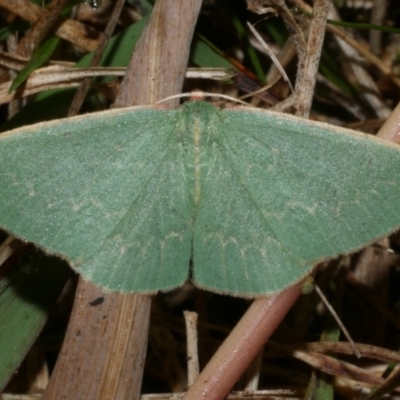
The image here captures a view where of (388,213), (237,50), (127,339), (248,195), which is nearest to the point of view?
(388,213)

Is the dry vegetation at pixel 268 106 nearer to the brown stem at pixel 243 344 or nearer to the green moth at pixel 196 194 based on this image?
the brown stem at pixel 243 344

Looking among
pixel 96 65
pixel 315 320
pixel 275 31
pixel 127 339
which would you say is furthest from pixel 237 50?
pixel 127 339

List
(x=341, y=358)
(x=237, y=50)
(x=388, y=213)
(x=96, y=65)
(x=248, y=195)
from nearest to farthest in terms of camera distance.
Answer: (x=388, y=213)
(x=248, y=195)
(x=96, y=65)
(x=341, y=358)
(x=237, y=50)

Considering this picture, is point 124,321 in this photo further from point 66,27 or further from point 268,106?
point 66,27

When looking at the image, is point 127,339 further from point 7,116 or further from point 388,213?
point 7,116

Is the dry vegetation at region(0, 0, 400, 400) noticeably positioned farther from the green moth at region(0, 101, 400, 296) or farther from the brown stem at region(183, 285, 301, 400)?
the green moth at region(0, 101, 400, 296)

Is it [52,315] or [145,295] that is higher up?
[145,295]

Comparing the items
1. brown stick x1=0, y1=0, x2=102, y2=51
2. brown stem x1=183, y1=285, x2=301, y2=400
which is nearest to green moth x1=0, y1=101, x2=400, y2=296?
brown stem x1=183, y1=285, x2=301, y2=400

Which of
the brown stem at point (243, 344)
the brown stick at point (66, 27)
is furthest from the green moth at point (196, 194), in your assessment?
the brown stick at point (66, 27)
